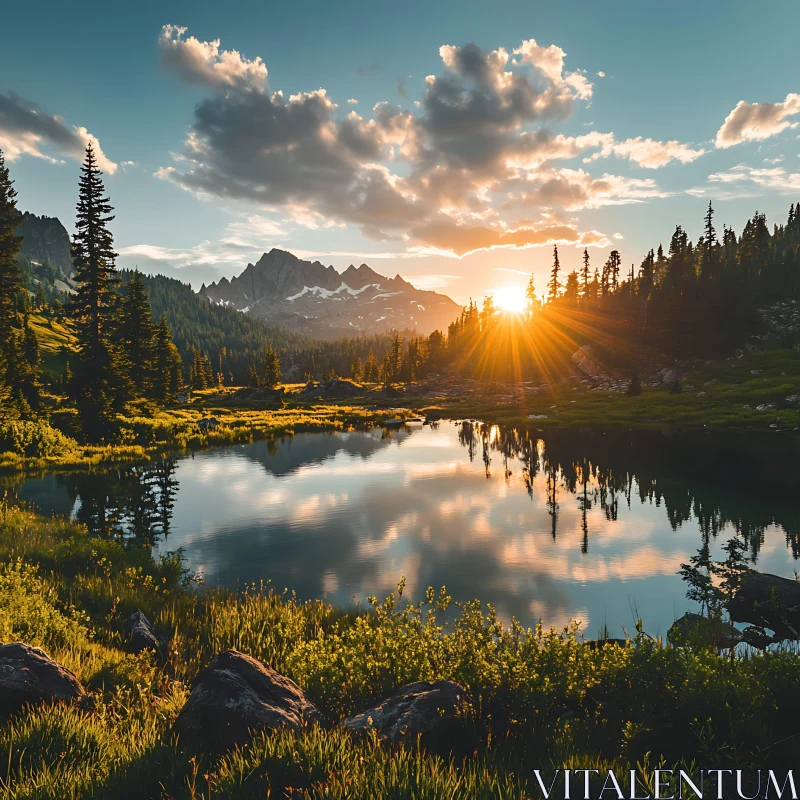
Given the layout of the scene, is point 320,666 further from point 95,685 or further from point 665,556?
point 665,556

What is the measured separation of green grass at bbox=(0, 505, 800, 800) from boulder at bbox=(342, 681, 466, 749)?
7.8 inches

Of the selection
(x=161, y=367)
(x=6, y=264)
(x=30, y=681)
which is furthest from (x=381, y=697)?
(x=161, y=367)

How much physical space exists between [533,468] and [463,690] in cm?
3302

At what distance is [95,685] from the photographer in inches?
300

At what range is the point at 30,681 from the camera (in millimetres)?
6141

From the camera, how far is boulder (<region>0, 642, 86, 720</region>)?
580 cm

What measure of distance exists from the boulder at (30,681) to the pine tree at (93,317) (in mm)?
43038

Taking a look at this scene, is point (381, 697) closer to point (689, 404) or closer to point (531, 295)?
point (689, 404)

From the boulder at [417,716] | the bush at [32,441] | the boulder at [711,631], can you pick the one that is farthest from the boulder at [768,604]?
the bush at [32,441]

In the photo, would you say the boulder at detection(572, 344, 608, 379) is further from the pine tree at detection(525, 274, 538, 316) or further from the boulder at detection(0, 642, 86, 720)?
the boulder at detection(0, 642, 86, 720)

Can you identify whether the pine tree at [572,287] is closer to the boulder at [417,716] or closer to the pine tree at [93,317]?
the pine tree at [93,317]

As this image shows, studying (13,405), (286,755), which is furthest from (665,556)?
(13,405)

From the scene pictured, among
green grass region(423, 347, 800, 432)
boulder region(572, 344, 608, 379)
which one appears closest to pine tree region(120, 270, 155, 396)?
green grass region(423, 347, 800, 432)

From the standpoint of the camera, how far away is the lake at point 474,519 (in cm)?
1695
